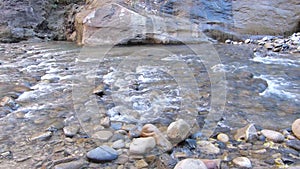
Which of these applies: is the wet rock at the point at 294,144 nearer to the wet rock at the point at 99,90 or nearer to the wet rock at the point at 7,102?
the wet rock at the point at 99,90

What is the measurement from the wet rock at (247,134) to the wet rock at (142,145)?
58 centimetres

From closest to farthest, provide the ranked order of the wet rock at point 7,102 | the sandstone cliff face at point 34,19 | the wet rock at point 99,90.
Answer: the wet rock at point 7,102, the wet rock at point 99,90, the sandstone cliff face at point 34,19

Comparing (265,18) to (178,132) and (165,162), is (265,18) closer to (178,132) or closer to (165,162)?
(178,132)

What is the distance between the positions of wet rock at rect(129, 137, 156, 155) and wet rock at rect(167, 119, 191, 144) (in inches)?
5.6

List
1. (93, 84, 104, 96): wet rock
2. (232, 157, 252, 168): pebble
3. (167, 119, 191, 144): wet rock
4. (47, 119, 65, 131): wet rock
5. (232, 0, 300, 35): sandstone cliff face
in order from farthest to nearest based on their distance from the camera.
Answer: (232, 0, 300, 35): sandstone cliff face → (93, 84, 104, 96): wet rock → (47, 119, 65, 131): wet rock → (167, 119, 191, 144): wet rock → (232, 157, 252, 168): pebble

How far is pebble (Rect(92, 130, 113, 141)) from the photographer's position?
5.47 ft

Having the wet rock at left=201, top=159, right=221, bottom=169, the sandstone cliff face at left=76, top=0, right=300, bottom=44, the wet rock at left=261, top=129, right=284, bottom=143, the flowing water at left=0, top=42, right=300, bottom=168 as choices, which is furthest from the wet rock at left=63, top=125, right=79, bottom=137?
the sandstone cliff face at left=76, top=0, right=300, bottom=44

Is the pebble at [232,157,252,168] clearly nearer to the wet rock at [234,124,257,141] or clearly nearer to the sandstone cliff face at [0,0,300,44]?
the wet rock at [234,124,257,141]

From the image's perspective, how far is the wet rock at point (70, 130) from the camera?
170 centimetres

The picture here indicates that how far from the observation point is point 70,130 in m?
1.75

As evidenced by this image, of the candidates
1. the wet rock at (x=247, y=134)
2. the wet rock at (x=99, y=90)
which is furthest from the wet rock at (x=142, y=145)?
the wet rock at (x=99, y=90)

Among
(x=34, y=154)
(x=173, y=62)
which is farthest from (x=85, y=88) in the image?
(x=173, y=62)

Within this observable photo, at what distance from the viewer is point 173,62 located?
4.10 meters

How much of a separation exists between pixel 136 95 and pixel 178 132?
37.4 inches
